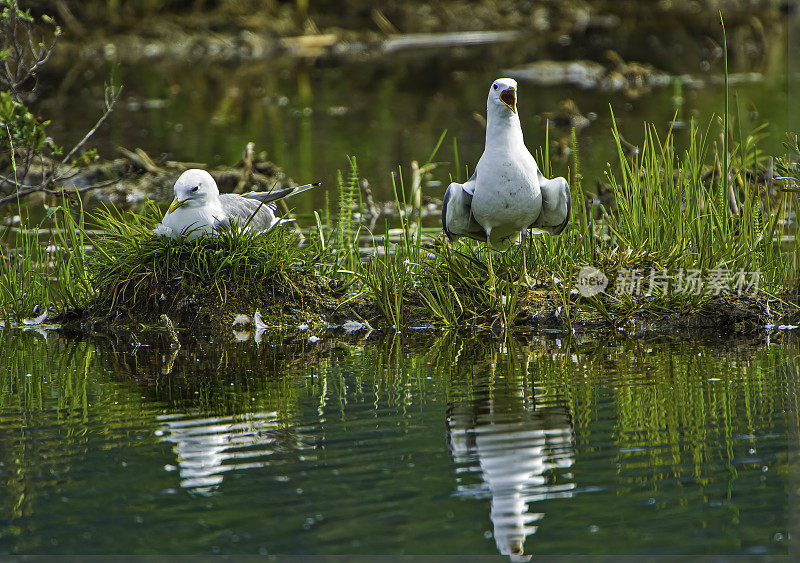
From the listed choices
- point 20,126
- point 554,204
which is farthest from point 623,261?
point 20,126

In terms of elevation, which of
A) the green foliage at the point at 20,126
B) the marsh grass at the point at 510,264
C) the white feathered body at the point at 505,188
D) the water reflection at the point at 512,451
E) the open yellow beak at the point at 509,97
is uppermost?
the green foliage at the point at 20,126

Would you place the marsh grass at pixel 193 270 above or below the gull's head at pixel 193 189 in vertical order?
below

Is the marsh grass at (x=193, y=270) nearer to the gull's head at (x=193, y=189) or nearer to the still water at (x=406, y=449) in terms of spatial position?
the gull's head at (x=193, y=189)

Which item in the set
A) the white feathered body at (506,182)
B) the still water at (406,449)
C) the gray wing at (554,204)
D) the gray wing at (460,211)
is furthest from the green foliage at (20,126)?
the gray wing at (554,204)

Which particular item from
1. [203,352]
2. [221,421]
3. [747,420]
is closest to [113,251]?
[203,352]

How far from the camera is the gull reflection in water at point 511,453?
4.05 meters

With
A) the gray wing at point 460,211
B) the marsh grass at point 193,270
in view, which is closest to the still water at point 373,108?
the marsh grass at point 193,270

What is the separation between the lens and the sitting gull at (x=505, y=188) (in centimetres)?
621

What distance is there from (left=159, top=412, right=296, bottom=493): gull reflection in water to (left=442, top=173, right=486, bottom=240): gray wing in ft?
5.68

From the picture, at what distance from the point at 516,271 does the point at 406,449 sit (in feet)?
7.95

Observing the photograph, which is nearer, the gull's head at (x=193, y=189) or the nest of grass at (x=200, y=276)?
the gull's head at (x=193, y=189)

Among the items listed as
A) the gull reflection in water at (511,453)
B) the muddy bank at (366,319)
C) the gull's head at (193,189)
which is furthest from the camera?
the muddy bank at (366,319)

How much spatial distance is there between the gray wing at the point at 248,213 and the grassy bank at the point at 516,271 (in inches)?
4.2

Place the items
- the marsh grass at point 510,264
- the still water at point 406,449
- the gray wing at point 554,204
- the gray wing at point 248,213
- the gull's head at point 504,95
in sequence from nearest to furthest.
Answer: the still water at point 406,449 → the gull's head at point 504,95 → the gray wing at point 554,204 → the marsh grass at point 510,264 → the gray wing at point 248,213
